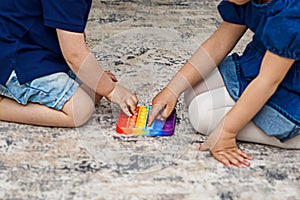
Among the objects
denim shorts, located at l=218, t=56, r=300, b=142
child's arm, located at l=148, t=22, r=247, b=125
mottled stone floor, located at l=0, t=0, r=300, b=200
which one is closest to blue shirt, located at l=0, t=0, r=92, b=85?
mottled stone floor, located at l=0, t=0, r=300, b=200

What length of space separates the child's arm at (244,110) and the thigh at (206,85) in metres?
0.12

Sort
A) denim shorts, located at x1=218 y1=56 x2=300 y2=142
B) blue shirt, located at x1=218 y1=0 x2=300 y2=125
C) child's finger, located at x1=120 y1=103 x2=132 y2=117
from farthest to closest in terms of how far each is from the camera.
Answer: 1. child's finger, located at x1=120 y1=103 x2=132 y2=117
2. denim shorts, located at x1=218 y1=56 x2=300 y2=142
3. blue shirt, located at x1=218 y1=0 x2=300 y2=125

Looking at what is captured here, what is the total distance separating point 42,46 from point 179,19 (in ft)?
2.15

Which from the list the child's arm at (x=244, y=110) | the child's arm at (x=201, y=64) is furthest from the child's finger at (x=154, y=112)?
the child's arm at (x=244, y=110)

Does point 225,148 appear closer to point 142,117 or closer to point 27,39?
point 142,117

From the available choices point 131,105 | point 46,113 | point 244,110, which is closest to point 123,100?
point 131,105

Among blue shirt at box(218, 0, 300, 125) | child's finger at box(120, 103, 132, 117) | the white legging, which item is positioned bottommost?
child's finger at box(120, 103, 132, 117)

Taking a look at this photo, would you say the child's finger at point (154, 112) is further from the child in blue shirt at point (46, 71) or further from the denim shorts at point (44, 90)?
the denim shorts at point (44, 90)

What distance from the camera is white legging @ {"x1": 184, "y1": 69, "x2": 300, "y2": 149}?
3.69 feet

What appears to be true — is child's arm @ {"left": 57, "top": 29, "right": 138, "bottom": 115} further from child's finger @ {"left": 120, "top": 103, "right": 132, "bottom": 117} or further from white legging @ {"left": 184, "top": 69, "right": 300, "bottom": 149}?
white legging @ {"left": 184, "top": 69, "right": 300, "bottom": 149}

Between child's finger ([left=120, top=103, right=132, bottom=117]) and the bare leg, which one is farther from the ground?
child's finger ([left=120, top=103, right=132, bottom=117])

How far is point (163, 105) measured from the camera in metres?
1.21

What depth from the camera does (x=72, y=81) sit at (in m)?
1.20

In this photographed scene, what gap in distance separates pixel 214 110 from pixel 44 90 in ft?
1.11
